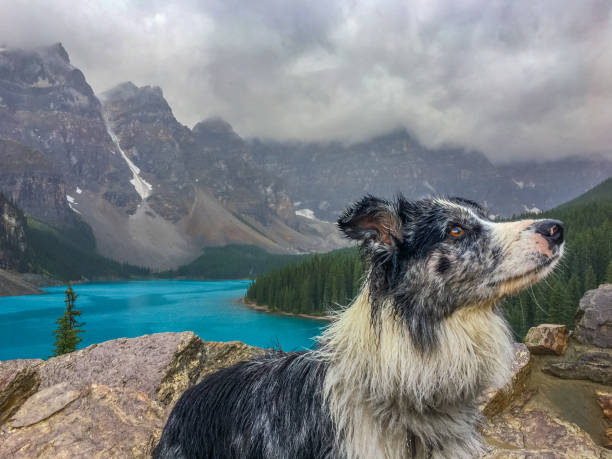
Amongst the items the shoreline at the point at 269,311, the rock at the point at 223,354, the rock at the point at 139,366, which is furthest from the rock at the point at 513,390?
the shoreline at the point at 269,311

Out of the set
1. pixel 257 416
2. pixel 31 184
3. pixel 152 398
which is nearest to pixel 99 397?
pixel 152 398

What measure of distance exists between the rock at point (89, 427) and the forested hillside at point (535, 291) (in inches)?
928

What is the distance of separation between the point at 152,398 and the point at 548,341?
12.3 meters

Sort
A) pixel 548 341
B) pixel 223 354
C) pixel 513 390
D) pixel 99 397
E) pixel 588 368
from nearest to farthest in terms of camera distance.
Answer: pixel 99 397 → pixel 223 354 → pixel 513 390 → pixel 588 368 → pixel 548 341

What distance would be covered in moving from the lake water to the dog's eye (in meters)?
35.4

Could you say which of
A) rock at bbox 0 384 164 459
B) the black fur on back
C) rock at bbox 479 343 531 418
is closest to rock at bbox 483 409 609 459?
rock at bbox 479 343 531 418

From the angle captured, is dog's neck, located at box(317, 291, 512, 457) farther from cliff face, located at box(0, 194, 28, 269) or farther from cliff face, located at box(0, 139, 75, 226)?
cliff face, located at box(0, 139, 75, 226)

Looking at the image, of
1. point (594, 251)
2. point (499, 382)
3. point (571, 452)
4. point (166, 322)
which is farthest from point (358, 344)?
point (166, 322)

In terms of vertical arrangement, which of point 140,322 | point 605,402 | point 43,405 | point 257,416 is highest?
point 257,416

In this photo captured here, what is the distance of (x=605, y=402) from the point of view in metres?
10.7

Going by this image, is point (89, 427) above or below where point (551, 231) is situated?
below

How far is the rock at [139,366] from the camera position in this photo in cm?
618

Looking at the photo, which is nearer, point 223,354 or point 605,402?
point 223,354

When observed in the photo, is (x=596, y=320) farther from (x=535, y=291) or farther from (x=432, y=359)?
(x=535, y=291)
